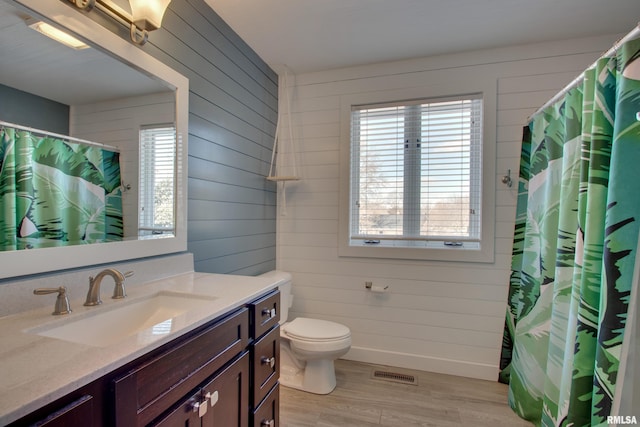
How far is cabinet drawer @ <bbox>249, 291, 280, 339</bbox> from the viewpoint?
1277mm

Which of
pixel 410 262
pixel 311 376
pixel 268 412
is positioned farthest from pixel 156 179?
pixel 410 262

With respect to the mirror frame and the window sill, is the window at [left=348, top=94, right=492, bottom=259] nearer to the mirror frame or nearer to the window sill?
the window sill

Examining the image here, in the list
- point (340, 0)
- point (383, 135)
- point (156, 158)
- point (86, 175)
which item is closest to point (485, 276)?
point (383, 135)

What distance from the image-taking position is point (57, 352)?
714 millimetres

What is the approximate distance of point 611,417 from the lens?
118 centimetres

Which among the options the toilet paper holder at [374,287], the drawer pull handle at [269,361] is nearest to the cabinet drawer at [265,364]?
the drawer pull handle at [269,361]

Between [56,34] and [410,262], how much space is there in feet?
7.77

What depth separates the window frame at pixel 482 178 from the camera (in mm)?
2268

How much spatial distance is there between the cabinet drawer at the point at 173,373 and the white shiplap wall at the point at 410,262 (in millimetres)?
1526

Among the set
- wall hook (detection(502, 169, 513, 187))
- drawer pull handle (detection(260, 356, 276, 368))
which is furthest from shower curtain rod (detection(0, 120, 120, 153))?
wall hook (detection(502, 169, 513, 187))

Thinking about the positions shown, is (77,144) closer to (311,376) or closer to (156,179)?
(156,179)

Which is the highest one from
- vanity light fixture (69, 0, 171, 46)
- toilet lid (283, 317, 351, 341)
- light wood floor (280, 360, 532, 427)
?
vanity light fixture (69, 0, 171, 46)

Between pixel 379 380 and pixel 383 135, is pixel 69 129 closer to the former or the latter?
pixel 383 135

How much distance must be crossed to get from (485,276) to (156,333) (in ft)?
7.31
